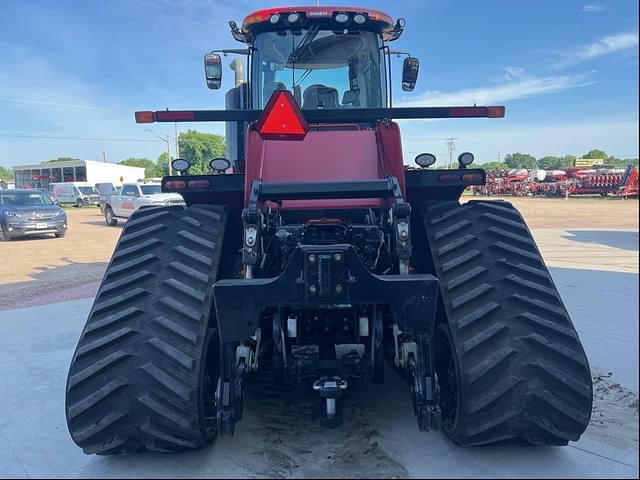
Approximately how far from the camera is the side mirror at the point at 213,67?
5.12 m

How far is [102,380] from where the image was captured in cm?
260

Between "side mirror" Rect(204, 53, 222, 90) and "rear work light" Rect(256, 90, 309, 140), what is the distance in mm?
2573

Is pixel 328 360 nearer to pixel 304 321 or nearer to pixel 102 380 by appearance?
pixel 304 321

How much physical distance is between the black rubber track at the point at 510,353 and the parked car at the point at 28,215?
17179 millimetres

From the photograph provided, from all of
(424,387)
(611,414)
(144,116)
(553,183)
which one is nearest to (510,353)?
(424,387)

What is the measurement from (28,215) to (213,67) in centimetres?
1442

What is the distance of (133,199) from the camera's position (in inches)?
797

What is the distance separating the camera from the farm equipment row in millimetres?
35747

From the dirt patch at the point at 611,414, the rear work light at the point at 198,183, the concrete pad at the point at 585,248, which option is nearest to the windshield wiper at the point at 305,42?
the rear work light at the point at 198,183

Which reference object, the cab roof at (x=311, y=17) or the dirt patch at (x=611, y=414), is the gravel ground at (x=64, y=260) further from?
the cab roof at (x=311, y=17)

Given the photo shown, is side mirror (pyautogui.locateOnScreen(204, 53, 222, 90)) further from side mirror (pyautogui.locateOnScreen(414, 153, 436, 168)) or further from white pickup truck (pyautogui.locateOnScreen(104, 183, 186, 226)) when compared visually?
white pickup truck (pyautogui.locateOnScreen(104, 183, 186, 226))

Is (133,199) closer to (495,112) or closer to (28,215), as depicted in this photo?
(28,215)

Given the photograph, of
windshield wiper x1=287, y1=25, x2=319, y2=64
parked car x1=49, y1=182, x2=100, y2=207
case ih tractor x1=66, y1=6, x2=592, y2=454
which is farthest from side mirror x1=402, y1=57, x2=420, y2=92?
parked car x1=49, y1=182, x2=100, y2=207

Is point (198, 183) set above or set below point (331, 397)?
above
